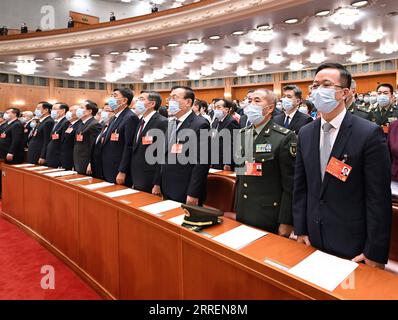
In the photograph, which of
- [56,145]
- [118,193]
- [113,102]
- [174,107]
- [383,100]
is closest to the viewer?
[118,193]

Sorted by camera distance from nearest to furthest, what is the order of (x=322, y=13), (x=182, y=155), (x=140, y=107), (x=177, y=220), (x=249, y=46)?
(x=177, y=220)
(x=182, y=155)
(x=140, y=107)
(x=322, y=13)
(x=249, y=46)

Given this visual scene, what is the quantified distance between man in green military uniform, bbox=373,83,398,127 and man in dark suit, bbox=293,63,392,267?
366 cm

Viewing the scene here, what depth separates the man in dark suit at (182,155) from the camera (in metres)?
2.47

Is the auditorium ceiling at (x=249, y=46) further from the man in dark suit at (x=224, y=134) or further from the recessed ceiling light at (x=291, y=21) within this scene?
the man in dark suit at (x=224, y=134)

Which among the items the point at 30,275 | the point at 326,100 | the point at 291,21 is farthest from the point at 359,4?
the point at 30,275

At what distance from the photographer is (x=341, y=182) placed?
143cm

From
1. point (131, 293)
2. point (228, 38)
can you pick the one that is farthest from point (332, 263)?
point (228, 38)

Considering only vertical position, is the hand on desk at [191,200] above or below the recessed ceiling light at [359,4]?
below

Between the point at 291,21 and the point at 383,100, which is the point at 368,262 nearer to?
the point at 383,100

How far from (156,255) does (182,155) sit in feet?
3.17

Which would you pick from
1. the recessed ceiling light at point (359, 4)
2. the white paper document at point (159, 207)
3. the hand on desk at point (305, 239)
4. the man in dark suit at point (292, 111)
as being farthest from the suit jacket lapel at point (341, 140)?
the recessed ceiling light at point (359, 4)

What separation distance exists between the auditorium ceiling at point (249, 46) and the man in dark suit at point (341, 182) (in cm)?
497

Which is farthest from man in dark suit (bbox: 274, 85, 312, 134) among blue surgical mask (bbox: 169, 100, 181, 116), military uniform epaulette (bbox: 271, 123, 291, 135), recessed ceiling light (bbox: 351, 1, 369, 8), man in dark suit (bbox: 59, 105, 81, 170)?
recessed ceiling light (bbox: 351, 1, 369, 8)

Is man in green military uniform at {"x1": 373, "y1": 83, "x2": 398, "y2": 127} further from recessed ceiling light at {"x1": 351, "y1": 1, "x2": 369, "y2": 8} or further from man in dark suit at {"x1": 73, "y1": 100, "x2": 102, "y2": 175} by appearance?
man in dark suit at {"x1": 73, "y1": 100, "x2": 102, "y2": 175}
